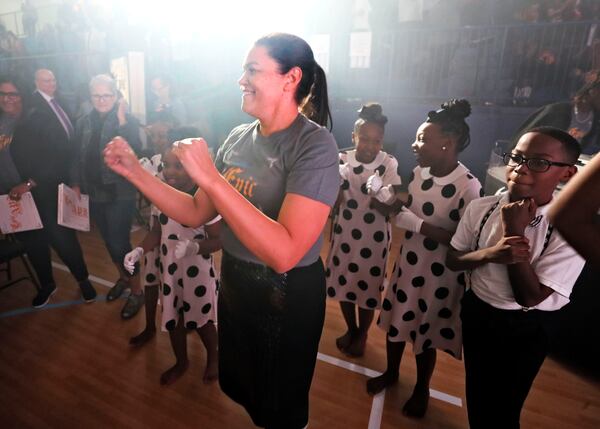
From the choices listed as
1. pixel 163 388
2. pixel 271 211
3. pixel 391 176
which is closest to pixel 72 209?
pixel 163 388

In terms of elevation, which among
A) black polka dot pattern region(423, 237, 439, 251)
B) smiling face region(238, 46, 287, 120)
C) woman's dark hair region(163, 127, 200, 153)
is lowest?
black polka dot pattern region(423, 237, 439, 251)

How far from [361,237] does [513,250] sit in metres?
1.32

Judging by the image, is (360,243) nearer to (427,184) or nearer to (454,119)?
(427,184)

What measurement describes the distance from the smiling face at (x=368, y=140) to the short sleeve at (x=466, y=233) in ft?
3.26

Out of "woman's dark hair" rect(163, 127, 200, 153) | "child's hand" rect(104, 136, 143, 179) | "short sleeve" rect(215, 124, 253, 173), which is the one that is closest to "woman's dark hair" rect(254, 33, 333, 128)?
"short sleeve" rect(215, 124, 253, 173)

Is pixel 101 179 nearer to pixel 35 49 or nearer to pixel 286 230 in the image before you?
pixel 286 230

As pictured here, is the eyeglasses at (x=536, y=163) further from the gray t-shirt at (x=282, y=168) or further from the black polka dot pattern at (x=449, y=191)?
the gray t-shirt at (x=282, y=168)

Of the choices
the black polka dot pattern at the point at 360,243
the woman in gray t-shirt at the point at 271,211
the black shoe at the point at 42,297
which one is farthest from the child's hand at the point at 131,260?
the black shoe at the point at 42,297

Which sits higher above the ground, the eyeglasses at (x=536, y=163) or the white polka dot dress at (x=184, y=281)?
the eyeglasses at (x=536, y=163)

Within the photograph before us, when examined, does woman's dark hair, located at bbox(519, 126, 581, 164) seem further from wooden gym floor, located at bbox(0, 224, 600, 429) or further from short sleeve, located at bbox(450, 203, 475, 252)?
wooden gym floor, located at bbox(0, 224, 600, 429)

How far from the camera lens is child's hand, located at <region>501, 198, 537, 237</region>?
4.50 feet

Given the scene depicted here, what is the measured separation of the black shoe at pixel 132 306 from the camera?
3.28 metres

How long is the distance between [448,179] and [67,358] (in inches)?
109

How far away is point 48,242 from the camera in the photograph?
11.6ft
